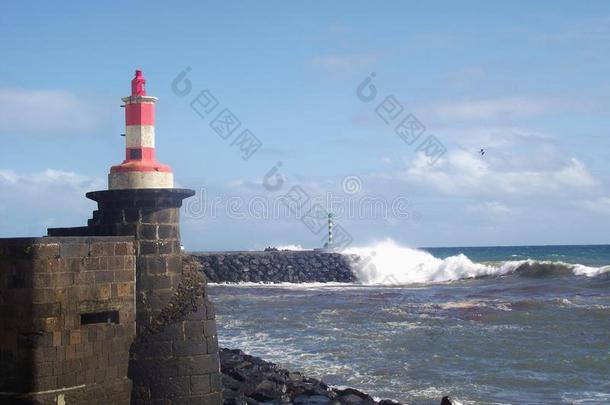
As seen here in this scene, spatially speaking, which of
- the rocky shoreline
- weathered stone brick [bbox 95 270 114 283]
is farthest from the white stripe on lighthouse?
the rocky shoreline

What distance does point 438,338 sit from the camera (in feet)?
55.0

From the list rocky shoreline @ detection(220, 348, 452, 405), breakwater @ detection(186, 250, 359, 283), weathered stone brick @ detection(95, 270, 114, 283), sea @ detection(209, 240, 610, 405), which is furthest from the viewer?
breakwater @ detection(186, 250, 359, 283)

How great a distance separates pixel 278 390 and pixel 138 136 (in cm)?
471

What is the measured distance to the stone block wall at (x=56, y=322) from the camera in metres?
5.99

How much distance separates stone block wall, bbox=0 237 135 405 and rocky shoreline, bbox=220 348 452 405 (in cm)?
310

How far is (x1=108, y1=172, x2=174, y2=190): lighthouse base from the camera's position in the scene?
6965mm

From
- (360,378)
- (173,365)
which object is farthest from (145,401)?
(360,378)

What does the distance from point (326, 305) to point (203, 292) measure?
17.2 meters

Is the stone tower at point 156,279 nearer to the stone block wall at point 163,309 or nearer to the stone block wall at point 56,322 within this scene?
the stone block wall at point 163,309

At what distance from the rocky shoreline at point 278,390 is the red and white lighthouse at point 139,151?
328 cm

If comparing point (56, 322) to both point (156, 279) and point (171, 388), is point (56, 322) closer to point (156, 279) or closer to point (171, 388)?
point (156, 279)

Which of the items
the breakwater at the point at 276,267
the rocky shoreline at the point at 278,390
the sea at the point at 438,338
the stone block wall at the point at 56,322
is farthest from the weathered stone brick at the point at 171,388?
the breakwater at the point at 276,267

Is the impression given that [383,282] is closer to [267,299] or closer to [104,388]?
[267,299]

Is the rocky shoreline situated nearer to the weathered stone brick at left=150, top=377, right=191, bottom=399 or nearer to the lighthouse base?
the weathered stone brick at left=150, top=377, right=191, bottom=399
